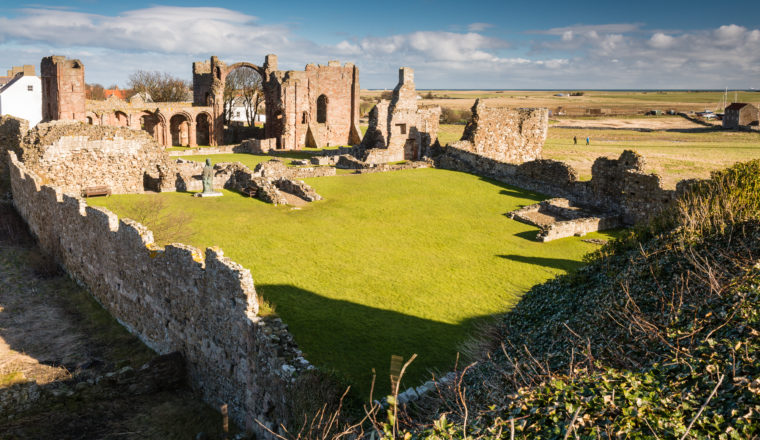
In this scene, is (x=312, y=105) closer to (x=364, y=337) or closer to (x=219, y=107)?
(x=219, y=107)

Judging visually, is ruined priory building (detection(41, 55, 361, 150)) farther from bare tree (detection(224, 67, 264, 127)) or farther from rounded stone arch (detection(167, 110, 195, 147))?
bare tree (detection(224, 67, 264, 127))

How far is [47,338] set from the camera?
483 inches

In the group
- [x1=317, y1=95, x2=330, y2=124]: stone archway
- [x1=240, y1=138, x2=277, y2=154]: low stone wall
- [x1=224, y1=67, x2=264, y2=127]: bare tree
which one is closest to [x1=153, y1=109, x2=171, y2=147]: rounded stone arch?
[x1=240, y1=138, x2=277, y2=154]: low stone wall

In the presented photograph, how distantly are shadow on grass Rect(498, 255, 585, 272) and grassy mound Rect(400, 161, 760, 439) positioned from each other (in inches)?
207

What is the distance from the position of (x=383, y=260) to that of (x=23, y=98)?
45.5 metres

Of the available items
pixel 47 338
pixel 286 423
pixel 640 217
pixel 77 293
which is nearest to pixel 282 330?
pixel 286 423

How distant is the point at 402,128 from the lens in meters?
35.8

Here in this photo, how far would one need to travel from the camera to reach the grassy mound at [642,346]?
15.4 ft

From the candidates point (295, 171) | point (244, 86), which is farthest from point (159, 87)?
point (295, 171)

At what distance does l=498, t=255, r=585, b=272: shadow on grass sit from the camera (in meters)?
15.8

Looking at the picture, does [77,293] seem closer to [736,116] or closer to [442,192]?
[442,192]

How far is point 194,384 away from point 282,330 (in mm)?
2946

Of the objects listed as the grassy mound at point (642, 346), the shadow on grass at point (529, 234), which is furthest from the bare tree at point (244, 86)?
the grassy mound at point (642, 346)

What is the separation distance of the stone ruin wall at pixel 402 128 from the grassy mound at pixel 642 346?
987 inches
